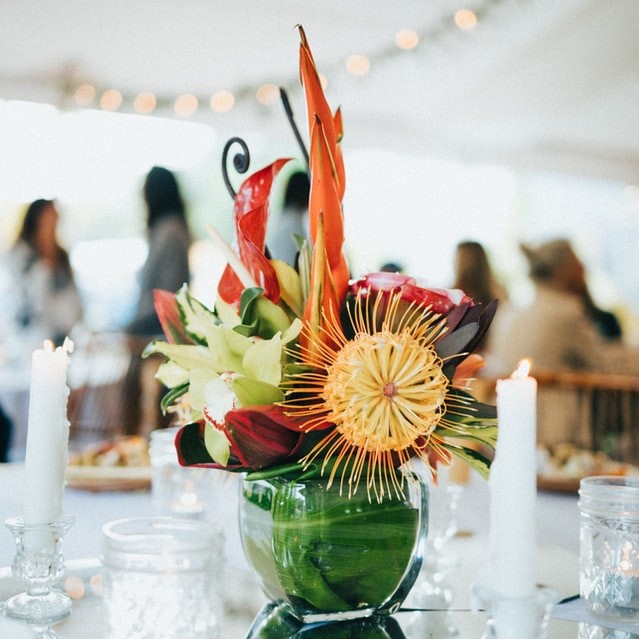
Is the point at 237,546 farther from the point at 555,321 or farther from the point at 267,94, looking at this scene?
the point at 267,94

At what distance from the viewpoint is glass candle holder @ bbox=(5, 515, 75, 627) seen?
625 mm

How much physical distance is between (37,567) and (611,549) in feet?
1.45

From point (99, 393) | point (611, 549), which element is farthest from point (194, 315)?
point (99, 393)

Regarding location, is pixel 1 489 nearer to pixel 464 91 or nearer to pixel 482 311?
pixel 482 311

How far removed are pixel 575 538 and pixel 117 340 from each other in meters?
2.80

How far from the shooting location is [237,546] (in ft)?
3.08

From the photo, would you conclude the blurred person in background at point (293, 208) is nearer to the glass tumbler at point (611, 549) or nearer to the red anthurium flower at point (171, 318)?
the red anthurium flower at point (171, 318)

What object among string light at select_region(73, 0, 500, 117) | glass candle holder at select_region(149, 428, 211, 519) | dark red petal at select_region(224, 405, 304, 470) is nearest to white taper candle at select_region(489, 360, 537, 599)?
dark red petal at select_region(224, 405, 304, 470)

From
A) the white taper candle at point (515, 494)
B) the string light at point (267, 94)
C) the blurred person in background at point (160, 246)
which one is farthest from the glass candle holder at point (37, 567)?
the string light at point (267, 94)

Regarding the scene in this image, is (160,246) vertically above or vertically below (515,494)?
above

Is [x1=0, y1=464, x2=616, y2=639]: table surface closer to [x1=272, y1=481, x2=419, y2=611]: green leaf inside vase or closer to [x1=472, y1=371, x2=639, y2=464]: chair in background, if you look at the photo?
[x1=272, y1=481, x2=419, y2=611]: green leaf inside vase

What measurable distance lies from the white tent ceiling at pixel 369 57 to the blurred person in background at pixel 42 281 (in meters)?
1.00

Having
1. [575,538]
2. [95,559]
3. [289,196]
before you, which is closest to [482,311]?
[95,559]

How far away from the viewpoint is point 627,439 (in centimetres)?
233
